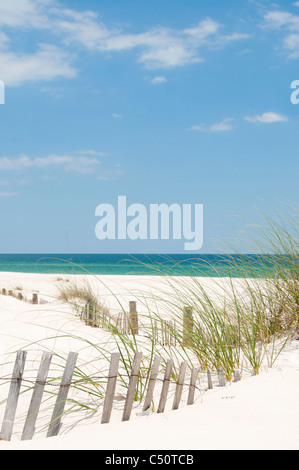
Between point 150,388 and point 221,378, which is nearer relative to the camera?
point 150,388

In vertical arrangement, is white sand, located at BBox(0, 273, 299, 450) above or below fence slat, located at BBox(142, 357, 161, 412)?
below

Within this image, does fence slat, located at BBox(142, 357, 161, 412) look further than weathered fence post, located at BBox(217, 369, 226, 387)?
No

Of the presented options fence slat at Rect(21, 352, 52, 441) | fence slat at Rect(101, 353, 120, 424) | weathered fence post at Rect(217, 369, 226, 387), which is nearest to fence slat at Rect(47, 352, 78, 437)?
fence slat at Rect(21, 352, 52, 441)

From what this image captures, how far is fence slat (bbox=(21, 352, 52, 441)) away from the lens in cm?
276

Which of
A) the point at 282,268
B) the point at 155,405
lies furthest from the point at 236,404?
the point at 282,268

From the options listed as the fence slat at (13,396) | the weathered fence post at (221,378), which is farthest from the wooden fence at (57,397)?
the weathered fence post at (221,378)

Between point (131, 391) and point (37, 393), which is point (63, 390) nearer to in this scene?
point (37, 393)

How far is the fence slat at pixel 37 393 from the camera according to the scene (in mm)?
2758

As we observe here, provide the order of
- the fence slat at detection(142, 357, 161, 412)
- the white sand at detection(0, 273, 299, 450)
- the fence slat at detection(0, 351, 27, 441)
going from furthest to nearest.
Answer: the fence slat at detection(142, 357, 161, 412) → the fence slat at detection(0, 351, 27, 441) → the white sand at detection(0, 273, 299, 450)

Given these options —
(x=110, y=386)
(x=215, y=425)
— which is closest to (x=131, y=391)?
(x=110, y=386)

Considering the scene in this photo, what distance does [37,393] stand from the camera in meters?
2.81

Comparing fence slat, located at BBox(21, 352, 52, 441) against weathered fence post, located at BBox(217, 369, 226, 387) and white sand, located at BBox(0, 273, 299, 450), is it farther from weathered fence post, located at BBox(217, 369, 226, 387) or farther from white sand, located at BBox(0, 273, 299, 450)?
weathered fence post, located at BBox(217, 369, 226, 387)

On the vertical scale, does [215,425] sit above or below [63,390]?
below
